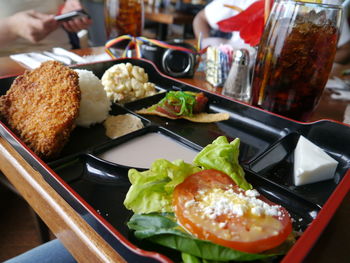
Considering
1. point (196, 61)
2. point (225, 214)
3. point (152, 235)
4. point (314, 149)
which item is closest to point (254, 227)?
point (225, 214)

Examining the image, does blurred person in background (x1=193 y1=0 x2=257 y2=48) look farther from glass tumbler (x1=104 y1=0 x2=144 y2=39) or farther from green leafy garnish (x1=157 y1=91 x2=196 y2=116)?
green leafy garnish (x1=157 y1=91 x2=196 y2=116)

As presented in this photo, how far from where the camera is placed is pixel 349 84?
1.79 metres

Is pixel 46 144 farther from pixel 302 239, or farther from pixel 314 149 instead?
pixel 314 149

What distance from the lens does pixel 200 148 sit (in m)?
0.98

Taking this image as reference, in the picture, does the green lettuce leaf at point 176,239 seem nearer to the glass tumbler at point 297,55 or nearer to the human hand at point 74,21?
the glass tumbler at point 297,55

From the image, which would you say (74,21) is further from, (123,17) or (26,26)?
(123,17)

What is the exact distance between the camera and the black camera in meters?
1.58

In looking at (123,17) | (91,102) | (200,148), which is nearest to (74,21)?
(123,17)

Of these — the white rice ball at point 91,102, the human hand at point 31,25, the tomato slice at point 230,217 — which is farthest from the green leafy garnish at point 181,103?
the human hand at point 31,25

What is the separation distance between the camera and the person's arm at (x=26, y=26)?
2213 mm

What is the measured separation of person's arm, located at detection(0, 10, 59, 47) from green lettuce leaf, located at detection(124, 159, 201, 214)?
6.63 ft

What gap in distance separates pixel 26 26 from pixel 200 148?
1.97 m

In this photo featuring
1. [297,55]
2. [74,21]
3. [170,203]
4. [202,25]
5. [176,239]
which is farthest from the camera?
[202,25]

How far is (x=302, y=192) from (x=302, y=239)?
382 mm
